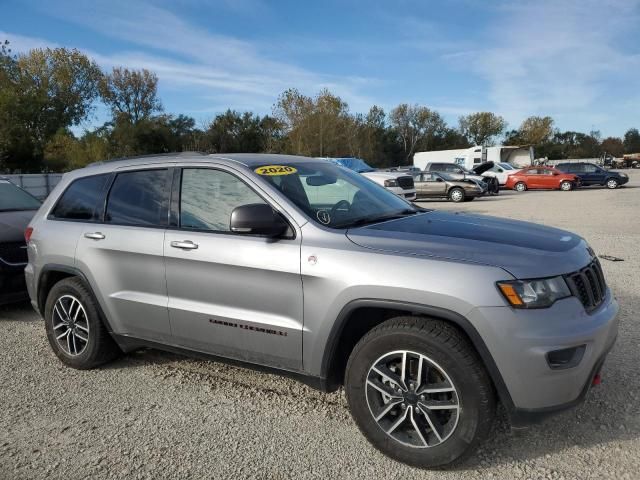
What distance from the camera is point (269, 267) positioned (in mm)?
3123

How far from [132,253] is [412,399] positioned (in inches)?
87.8

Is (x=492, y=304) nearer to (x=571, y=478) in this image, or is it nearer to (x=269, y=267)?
(x=571, y=478)

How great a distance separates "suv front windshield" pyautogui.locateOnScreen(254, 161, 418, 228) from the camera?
3.33 metres

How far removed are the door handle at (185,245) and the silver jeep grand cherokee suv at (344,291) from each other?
1 cm

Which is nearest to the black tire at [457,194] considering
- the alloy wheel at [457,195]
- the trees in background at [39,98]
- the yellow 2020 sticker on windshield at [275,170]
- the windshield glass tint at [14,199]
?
the alloy wheel at [457,195]

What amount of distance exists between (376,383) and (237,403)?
1.22 meters

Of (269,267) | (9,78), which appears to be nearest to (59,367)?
(269,267)

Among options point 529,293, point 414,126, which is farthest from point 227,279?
point 414,126

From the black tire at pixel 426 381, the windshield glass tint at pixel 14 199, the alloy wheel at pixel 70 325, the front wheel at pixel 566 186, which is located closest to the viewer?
the black tire at pixel 426 381

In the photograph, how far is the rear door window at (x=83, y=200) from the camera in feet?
13.7

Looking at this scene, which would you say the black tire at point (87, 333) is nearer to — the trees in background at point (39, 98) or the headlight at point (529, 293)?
the headlight at point (529, 293)

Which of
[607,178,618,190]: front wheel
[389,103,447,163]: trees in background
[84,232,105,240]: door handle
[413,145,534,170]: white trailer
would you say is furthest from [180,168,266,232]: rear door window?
[389,103,447,163]: trees in background

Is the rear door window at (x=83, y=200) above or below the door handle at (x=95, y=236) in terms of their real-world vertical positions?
above

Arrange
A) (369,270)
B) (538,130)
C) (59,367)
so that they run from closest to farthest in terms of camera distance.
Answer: (369,270), (59,367), (538,130)
